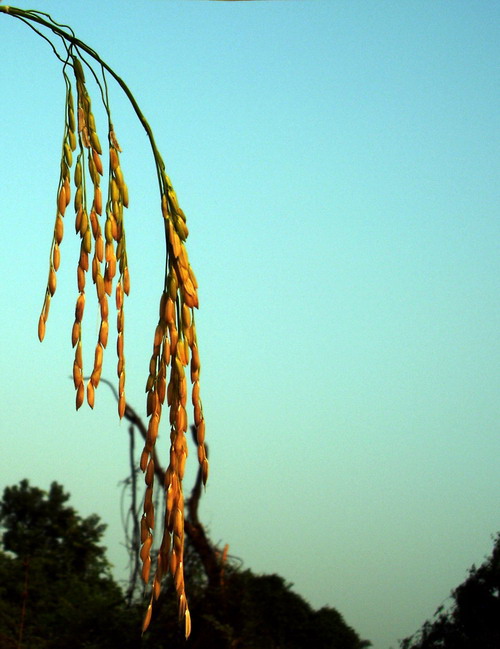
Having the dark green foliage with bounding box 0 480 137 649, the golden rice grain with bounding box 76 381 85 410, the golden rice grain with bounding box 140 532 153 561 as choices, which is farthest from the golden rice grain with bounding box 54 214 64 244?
the dark green foliage with bounding box 0 480 137 649

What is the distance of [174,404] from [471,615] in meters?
2.61

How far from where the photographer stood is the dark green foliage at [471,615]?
4.04 meters

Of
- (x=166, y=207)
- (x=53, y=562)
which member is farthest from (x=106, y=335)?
(x=53, y=562)

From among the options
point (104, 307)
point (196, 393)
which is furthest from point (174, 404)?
point (104, 307)

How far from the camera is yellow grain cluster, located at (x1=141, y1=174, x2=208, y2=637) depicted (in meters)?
1.93

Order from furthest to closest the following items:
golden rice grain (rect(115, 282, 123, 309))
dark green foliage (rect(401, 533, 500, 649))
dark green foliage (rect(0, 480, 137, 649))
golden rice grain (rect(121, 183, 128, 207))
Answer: dark green foliage (rect(0, 480, 137, 649)) → dark green foliage (rect(401, 533, 500, 649)) → golden rice grain (rect(121, 183, 128, 207)) → golden rice grain (rect(115, 282, 123, 309))

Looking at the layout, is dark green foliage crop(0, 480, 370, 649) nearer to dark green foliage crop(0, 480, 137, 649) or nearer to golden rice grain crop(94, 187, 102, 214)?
dark green foliage crop(0, 480, 137, 649)

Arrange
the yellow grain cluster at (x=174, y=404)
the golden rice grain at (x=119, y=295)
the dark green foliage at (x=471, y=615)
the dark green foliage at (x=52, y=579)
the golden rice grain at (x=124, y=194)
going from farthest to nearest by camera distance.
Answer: the dark green foliage at (x=52, y=579), the dark green foliage at (x=471, y=615), the golden rice grain at (x=124, y=194), the golden rice grain at (x=119, y=295), the yellow grain cluster at (x=174, y=404)

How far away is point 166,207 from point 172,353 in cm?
38

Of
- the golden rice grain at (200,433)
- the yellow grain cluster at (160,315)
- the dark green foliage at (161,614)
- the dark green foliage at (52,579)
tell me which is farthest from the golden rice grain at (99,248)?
the dark green foliage at (52,579)

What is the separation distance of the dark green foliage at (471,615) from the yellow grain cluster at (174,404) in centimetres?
239

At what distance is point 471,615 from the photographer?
409cm

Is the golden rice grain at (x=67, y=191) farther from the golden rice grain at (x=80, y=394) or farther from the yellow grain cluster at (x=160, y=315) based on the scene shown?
the golden rice grain at (x=80, y=394)

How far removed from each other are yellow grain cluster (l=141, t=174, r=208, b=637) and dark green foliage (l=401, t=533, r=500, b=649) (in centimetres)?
239
